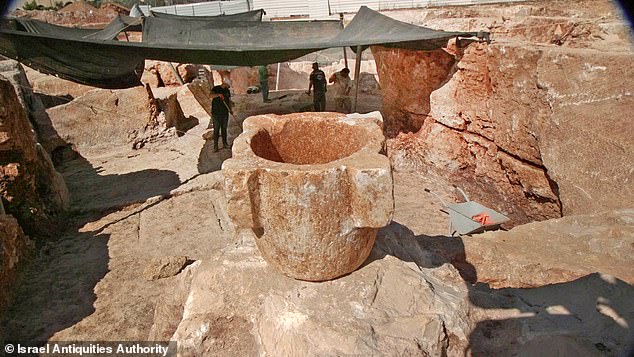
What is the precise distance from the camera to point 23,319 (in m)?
3.29

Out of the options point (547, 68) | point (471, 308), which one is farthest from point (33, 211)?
point (547, 68)

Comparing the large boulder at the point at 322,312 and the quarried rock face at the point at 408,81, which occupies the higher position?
the quarried rock face at the point at 408,81

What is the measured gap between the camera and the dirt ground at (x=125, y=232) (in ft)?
10.8

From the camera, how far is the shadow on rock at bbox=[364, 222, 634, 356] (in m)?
2.14

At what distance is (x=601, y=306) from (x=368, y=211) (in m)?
1.76

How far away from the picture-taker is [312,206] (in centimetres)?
201

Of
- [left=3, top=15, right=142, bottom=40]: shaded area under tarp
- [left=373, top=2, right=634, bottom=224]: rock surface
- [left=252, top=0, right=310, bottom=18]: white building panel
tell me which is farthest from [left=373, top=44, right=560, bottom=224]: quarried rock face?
[left=252, top=0, right=310, bottom=18]: white building panel

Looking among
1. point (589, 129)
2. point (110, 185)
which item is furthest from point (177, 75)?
point (589, 129)

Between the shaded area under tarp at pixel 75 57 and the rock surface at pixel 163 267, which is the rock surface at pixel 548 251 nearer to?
the rock surface at pixel 163 267

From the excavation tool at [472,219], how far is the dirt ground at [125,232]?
502 mm

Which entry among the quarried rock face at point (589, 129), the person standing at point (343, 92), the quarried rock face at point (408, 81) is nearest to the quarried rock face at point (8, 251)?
the quarried rock face at point (589, 129)

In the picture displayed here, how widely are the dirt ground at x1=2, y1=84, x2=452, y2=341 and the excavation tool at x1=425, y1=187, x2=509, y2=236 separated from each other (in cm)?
50

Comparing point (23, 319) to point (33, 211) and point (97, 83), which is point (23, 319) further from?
point (97, 83)

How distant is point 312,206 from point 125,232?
369 cm
